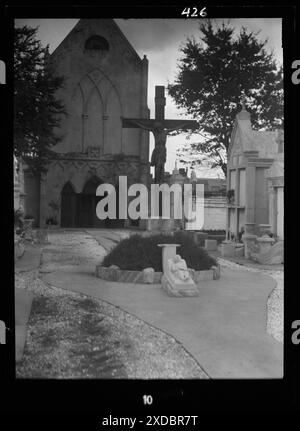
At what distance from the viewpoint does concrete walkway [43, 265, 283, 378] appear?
3461 millimetres

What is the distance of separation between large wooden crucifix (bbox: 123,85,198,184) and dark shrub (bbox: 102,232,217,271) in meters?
0.69

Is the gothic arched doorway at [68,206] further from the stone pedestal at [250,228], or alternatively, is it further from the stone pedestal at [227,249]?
the stone pedestal at [250,228]

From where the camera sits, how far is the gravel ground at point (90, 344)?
11.3 ft

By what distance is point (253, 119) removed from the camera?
4188mm

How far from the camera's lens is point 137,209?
4000mm

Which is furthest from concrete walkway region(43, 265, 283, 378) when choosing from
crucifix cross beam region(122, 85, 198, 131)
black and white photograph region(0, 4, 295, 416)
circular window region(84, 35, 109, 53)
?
circular window region(84, 35, 109, 53)

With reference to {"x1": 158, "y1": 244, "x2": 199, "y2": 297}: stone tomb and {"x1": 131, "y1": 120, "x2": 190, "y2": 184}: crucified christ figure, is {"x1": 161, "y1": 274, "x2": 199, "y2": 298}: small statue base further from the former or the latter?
{"x1": 131, "y1": 120, "x2": 190, "y2": 184}: crucified christ figure

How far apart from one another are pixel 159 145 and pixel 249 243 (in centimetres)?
161

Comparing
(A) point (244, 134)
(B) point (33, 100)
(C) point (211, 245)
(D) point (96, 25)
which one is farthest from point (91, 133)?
(C) point (211, 245)

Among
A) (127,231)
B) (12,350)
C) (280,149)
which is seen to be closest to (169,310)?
(127,231)
